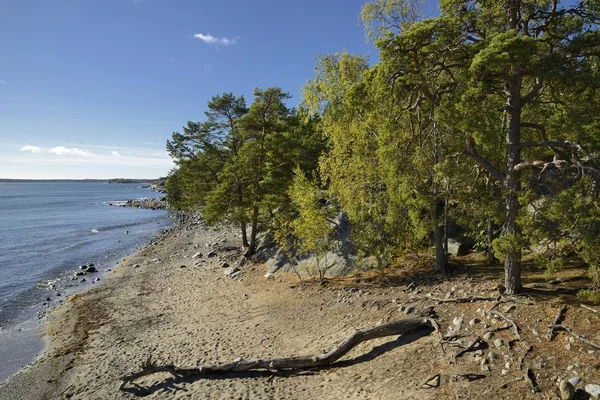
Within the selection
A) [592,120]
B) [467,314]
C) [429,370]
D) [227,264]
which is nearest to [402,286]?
→ [467,314]

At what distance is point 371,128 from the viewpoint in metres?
17.7

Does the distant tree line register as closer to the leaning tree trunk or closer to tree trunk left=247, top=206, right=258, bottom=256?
the leaning tree trunk

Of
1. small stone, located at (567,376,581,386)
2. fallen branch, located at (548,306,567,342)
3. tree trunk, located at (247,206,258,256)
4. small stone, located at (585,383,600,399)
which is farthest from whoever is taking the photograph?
tree trunk, located at (247,206,258,256)

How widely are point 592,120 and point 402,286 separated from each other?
954 cm

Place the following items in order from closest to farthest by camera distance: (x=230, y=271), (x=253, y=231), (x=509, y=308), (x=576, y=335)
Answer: (x=576, y=335) → (x=509, y=308) → (x=230, y=271) → (x=253, y=231)

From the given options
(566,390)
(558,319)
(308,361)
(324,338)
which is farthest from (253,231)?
(566,390)

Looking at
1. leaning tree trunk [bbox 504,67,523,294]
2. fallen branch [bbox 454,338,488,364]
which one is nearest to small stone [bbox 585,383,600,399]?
fallen branch [bbox 454,338,488,364]

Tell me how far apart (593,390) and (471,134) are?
652 cm

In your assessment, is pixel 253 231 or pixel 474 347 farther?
pixel 253 231

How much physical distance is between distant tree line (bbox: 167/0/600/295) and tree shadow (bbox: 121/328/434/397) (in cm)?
387

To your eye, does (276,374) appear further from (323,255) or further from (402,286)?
(323,255)

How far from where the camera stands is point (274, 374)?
37.8 ft

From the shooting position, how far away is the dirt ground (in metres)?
8.80

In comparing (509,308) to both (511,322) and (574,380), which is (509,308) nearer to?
(511,322)
